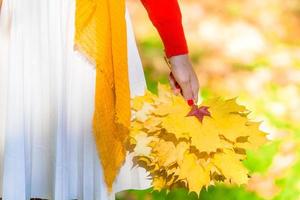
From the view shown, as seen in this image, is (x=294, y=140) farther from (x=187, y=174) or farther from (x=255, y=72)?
(x=187, y=174)

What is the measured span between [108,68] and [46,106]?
0.52ft

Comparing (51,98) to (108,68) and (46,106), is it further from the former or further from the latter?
(108,68)


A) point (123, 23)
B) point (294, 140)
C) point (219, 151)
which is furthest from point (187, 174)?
point (294, 140)

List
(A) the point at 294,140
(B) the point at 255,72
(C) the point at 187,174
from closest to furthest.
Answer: (C) the point at 187,174
(A) the point at 294,140
(B) the point at 255,72

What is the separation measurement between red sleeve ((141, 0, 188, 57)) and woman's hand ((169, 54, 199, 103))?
17 mm

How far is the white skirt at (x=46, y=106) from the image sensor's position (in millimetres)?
1632

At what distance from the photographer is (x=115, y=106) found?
64.4 inches

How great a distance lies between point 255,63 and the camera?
12.5ft

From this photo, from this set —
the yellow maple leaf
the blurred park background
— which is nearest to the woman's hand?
the yellow maple leaf

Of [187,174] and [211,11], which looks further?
[211,11]

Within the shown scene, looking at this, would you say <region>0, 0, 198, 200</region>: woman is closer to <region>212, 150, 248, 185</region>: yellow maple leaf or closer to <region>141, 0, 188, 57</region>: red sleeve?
<region>141, 0, 188, 57</region>: red sleeve

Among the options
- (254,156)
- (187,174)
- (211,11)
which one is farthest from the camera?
(211,11)

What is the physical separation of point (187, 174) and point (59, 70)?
0.34 metres

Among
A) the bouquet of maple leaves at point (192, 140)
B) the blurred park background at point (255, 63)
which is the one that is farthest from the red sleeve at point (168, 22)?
the blurred park background at point (255, 63)
